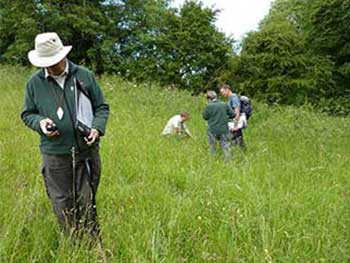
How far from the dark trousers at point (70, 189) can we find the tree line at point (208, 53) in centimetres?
2197

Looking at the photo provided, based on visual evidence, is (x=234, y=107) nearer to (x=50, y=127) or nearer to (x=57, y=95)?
(x=57, y=95)

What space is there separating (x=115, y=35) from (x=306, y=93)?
10593mm

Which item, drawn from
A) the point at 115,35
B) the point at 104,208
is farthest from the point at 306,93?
the point at 104,208

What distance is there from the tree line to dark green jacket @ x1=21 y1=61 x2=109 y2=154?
71.8ft

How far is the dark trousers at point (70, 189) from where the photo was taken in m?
3.79

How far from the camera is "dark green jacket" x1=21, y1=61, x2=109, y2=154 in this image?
3697mm

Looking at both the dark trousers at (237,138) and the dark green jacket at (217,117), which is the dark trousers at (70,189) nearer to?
the dark green jacket at (217,117)

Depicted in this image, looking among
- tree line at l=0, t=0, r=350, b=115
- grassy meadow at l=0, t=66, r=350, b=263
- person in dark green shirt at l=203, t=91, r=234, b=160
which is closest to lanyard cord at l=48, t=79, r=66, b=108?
grassy meadow at l=0, t=66, r=350, b=263

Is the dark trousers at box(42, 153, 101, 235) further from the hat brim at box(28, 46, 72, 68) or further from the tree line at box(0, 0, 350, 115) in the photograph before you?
the tree line at box(0, 0, 350, 115)

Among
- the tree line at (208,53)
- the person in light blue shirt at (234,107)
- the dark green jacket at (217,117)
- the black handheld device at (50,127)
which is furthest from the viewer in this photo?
the tree line at (208,53)

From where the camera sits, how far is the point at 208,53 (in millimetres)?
27641

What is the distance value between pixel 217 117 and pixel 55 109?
599 cm

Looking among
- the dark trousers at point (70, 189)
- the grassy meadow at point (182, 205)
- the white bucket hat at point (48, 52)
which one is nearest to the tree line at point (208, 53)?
the grassy meadow at point (182, 205)

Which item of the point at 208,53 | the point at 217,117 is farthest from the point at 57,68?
the point at 208,53
